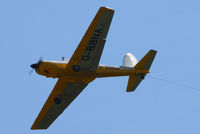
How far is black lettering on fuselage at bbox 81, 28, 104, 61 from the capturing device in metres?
25.4

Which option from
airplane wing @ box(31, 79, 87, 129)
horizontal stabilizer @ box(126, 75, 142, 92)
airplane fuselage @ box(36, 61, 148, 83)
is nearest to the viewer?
airplane fuselage @ box(36, 61, 148, 83)

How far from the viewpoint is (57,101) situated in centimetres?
2894

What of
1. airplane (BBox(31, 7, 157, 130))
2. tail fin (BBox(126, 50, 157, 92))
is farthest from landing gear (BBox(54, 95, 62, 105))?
tail fin (BBox(126, 50, 157, 92))

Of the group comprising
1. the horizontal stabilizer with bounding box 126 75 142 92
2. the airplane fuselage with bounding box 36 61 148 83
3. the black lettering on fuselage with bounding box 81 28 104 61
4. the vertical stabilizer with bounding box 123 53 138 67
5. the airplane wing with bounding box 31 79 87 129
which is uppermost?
the black lettering on fuselage with bounding box 81 28 104 61

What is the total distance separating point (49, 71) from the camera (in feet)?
85.9

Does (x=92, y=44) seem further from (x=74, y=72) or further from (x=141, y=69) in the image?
(x=141, y=69)

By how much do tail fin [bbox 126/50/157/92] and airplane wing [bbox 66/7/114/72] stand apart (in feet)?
16.2

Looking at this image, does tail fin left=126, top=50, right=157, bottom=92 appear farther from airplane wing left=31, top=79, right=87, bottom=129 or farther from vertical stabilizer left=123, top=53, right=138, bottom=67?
airplane wing left=31, top=79, right=87, bottom=129

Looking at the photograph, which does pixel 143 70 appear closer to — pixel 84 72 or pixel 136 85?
pixel 136 85

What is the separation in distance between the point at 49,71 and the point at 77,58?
6.25 feet

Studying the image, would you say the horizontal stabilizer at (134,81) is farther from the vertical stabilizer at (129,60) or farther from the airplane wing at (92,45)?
the airplane wing at (92,45)

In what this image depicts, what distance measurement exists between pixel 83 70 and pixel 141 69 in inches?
230

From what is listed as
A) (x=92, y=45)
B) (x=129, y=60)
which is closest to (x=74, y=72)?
(x=92, y=45)

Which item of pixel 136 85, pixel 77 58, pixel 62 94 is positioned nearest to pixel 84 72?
pixel 77 58
